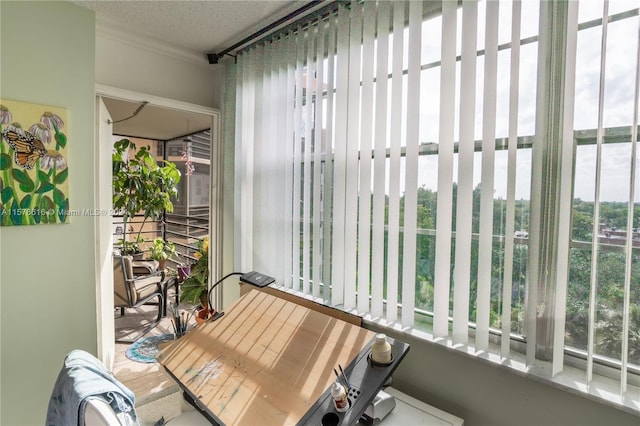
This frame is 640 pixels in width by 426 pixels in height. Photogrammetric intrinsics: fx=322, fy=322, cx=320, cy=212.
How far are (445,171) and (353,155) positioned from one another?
0.52 metres

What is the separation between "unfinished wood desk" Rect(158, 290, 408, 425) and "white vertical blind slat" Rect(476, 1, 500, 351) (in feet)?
1.21

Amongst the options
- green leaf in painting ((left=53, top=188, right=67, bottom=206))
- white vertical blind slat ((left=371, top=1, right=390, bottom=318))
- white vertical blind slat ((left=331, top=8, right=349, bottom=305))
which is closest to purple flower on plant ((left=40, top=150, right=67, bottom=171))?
green leaf in painting ((left=53, top=188, right=67, bottom=206))

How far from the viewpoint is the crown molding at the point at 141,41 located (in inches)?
87.8

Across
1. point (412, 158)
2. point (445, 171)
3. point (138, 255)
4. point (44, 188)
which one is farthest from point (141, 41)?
point (138, 255)

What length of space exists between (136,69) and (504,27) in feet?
8.01

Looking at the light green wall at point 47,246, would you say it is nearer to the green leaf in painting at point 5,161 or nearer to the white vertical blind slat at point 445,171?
the green leaf in painting at point 5,161

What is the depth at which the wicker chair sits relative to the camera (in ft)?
10.5

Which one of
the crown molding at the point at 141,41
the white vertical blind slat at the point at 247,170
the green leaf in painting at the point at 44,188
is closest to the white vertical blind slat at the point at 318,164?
the white vertical blind slat at the point at 247,170

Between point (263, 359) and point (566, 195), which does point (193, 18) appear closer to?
point (263, 359)

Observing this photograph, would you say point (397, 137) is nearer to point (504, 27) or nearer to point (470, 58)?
point (470, 58)

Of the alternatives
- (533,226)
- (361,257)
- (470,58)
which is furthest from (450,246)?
(470,58)

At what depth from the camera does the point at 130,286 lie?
324 centimetres

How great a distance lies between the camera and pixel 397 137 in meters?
1.56

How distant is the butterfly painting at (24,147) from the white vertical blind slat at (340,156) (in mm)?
1769
